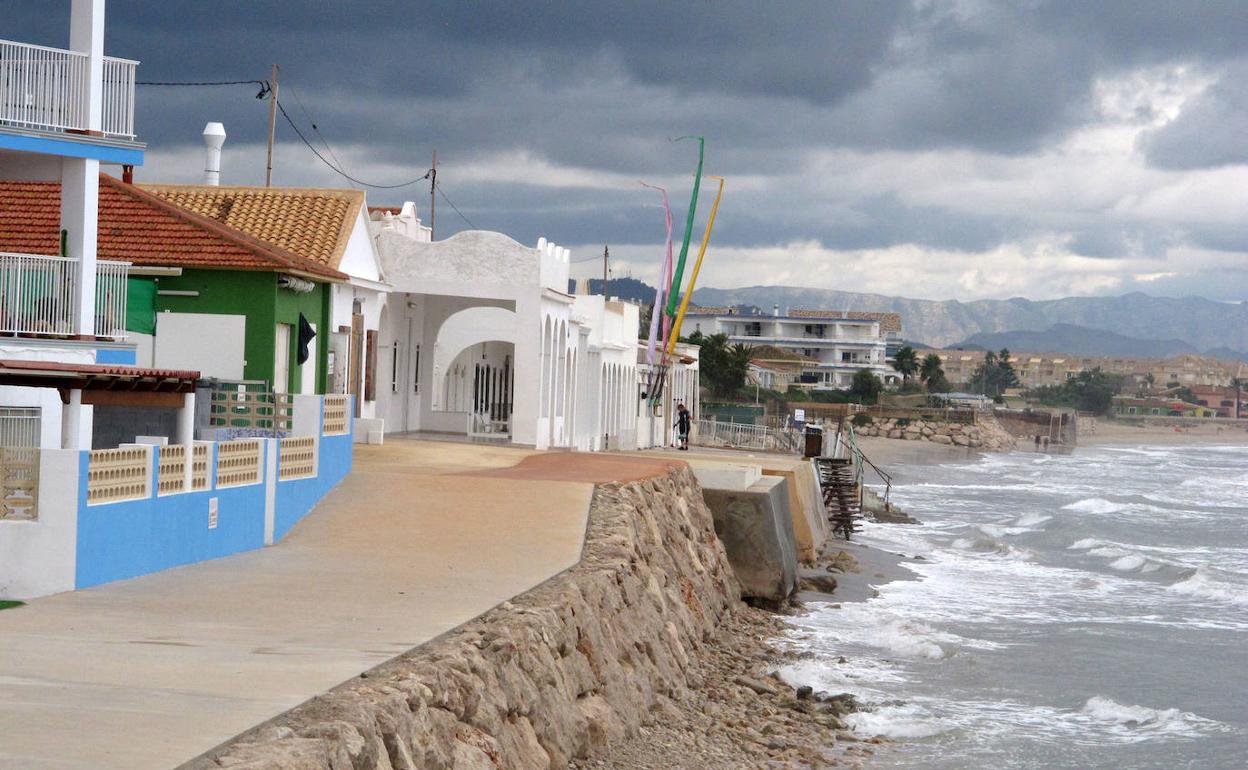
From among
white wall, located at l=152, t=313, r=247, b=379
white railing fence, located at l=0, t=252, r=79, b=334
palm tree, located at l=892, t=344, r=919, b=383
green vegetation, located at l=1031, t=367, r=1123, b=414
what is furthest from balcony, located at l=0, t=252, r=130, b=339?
green vegetation, located at l=1031, t=367, r=1123, b=414

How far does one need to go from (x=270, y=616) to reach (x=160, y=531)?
306 cm

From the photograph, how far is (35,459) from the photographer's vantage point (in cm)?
1310

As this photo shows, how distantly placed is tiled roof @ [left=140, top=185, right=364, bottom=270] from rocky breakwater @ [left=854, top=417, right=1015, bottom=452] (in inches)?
3286

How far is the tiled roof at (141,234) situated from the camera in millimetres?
24406

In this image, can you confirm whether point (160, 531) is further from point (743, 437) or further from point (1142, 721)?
point (743, 437)

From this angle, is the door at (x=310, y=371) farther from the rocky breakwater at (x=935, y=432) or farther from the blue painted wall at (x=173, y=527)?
the rocky breakwater at (x=935, y=432)

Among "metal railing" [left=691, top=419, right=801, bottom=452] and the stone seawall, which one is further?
"metal railing" [left=691, top=419, right=801, bottom=452]

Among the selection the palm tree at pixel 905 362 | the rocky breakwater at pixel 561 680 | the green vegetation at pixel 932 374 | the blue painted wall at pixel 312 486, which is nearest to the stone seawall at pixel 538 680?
the rocky breakwater at pixel 561 680

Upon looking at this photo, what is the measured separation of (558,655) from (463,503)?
24.0 feet

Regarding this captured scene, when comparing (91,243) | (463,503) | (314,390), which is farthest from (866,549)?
(91,243)

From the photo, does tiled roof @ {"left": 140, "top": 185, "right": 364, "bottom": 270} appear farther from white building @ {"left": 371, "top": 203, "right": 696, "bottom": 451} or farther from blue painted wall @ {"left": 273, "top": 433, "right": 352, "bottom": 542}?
blue painted wall @ {"left": 273, "top": 433, "right": 352, "bottom": 542}

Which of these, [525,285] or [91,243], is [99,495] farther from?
[525,285]

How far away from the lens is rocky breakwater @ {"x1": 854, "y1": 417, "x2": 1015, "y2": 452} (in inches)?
4397

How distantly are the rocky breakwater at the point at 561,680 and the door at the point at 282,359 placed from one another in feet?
21.4
